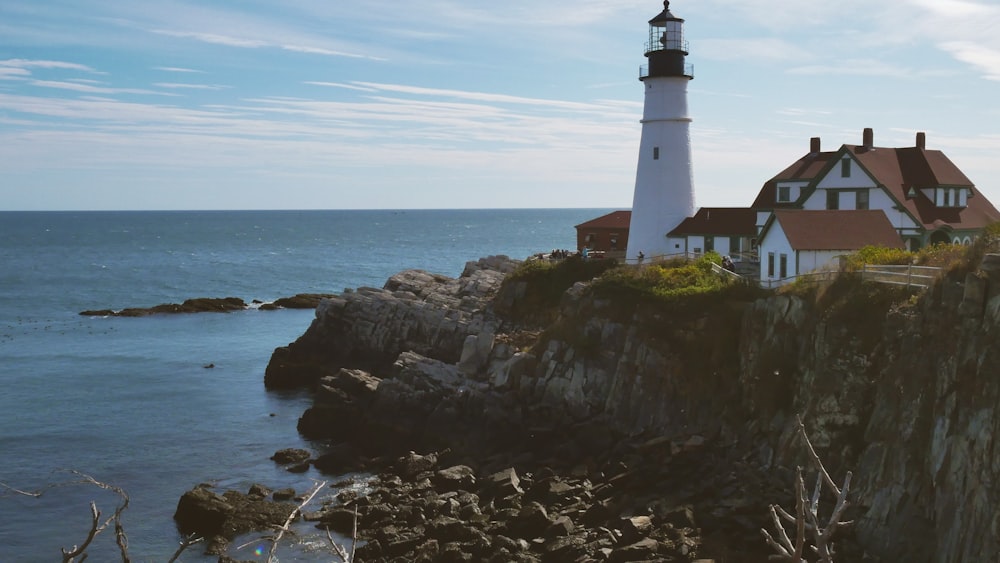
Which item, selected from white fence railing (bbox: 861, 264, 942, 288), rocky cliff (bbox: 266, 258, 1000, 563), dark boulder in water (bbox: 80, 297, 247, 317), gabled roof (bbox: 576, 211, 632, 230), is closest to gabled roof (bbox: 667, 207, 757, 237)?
gabled roof (bbox: 576, 211, 632, 230)

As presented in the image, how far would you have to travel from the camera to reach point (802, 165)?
43.3m

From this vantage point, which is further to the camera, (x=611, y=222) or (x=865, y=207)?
(x=611, y=222)

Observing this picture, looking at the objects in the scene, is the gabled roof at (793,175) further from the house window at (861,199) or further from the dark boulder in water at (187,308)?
the dark boulder in water at (187,308)

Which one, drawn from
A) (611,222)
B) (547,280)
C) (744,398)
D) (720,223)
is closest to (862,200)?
(720,223)

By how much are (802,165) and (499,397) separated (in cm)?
1911

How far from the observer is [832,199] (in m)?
39.6

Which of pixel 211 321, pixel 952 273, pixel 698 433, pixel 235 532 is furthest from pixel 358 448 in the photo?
pixel 211 321

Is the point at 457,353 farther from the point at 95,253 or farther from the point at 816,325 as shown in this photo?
the point at 95,253

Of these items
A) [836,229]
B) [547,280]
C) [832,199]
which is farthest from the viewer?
[547,280]

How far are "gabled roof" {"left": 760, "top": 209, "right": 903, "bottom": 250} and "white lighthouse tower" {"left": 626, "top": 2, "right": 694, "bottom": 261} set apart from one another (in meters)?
9.06

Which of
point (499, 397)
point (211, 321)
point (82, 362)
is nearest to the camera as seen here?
point (499, 397)

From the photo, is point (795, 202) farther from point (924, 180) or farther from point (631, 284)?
point (631, 284)

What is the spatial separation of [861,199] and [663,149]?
8.88m

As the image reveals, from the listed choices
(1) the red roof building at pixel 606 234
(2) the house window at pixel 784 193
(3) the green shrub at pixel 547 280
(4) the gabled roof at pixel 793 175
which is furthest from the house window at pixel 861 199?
(1) the red roof building at pixel 606 234
